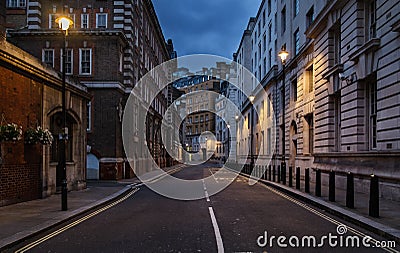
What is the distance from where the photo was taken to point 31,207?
13.1m

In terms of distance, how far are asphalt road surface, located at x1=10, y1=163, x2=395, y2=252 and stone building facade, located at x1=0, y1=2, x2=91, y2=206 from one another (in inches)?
150

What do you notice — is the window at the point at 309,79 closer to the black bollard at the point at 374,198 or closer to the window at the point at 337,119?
the window at the point at 337,119

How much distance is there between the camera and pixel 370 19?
60.2ft

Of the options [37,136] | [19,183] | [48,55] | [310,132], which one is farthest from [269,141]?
[19,183]

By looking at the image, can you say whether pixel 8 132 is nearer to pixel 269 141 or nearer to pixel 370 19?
pixel 370 19

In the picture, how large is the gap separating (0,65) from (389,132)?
14038mm

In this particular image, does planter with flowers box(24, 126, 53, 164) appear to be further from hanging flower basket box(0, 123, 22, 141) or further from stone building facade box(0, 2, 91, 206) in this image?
hanging flower basket box(0, 123, 22, 141)

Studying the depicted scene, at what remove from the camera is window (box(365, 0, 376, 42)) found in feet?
58.4

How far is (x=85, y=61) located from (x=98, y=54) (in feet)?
3.59

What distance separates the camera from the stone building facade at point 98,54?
1120 inches

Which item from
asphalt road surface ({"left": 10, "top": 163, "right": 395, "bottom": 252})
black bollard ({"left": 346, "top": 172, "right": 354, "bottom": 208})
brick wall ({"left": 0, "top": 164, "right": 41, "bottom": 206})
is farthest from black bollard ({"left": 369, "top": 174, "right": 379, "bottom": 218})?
brick wall ({"left": 0, "top": 164, "right": 41, "bottom": 206})

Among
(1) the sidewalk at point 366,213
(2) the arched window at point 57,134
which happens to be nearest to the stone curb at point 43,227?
(2) the arched window at point 57,134

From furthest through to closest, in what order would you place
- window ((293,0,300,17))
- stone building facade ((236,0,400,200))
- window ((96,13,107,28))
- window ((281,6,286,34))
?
window ((281,6,286,34)) < window ((293,0,300,17)) < window ((96,13,107,28)) < stone building facade ((236,0,400,200))

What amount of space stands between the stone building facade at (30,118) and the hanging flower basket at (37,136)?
0.17m
